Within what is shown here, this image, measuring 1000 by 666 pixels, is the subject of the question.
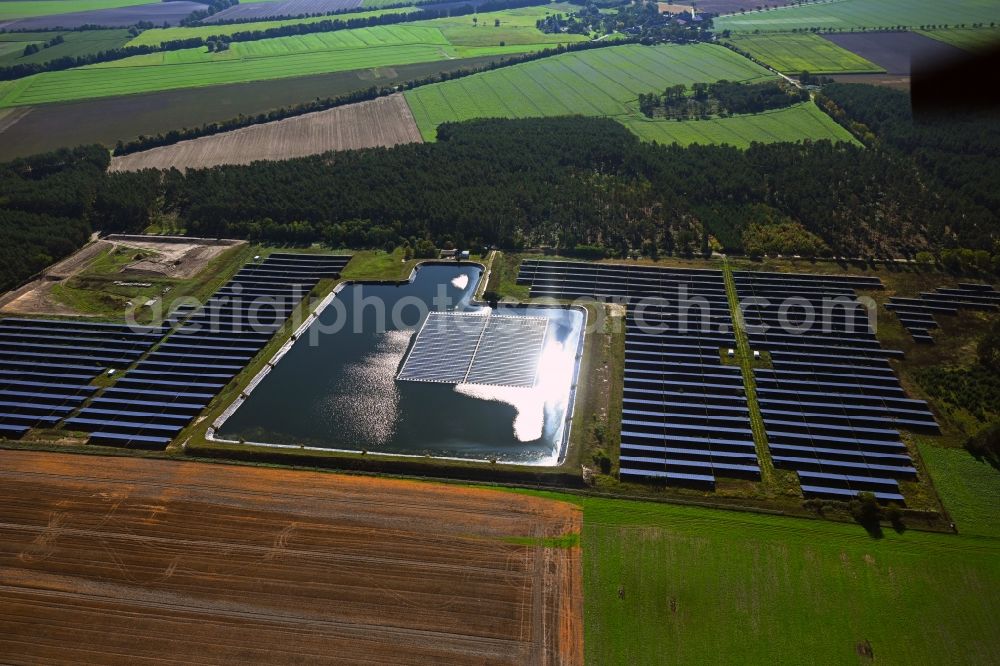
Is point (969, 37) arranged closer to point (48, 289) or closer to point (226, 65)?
point (226, 65)

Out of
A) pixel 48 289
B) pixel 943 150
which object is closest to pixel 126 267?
pixel 48 289

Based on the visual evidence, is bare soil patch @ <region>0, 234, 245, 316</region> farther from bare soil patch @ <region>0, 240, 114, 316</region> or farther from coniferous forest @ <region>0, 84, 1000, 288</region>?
coniferous forest @ <region>0, 84, 1000, 288</region>

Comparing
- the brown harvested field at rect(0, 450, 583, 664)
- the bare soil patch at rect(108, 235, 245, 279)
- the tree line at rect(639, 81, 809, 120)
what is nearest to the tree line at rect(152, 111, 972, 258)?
the bare soil patch at rect(108, 235, 245, 279)

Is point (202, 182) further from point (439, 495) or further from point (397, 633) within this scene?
point (397, 633)

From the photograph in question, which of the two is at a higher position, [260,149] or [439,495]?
[260,149]

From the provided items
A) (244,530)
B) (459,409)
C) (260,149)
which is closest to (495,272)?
(459,409)

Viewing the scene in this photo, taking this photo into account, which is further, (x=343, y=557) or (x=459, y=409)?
(x=459, y=409)

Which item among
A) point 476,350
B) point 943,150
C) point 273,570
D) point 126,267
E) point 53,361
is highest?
point 943,150
